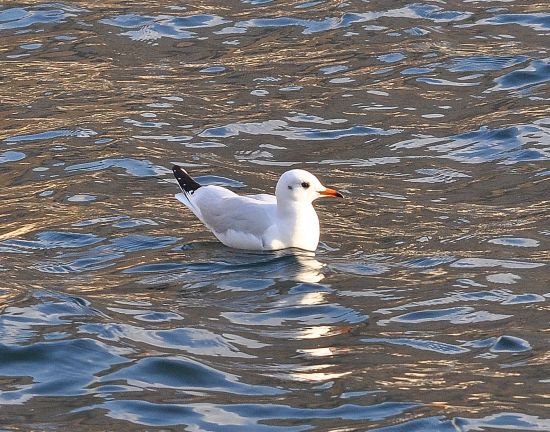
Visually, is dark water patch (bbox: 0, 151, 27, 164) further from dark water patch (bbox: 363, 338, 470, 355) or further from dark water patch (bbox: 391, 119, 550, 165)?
dark water patch (bbox: 363, 338, 470, 355)

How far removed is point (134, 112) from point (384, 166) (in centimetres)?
282

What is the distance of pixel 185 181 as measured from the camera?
10430 millimetres

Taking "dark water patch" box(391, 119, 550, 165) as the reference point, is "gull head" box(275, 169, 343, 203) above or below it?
above

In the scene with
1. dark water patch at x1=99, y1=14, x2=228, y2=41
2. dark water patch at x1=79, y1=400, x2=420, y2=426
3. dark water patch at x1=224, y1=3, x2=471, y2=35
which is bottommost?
dark water patch at x1=79, y1=400, x2=420, y2=426

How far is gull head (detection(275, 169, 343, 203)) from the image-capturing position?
9.56m

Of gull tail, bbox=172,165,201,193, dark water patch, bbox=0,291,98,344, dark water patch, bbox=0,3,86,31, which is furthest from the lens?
dark water patch, bbox=0,3,86,31

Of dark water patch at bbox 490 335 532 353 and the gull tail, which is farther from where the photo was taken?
the gull tail

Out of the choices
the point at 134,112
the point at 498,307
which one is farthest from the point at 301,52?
the point at 498,307

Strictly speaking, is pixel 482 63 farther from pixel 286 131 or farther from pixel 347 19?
pixel 286 131

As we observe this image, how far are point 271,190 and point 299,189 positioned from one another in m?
1.61

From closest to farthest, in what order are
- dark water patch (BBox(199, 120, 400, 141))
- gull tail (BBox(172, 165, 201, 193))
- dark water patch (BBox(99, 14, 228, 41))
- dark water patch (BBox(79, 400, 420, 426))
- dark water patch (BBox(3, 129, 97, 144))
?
dark water patch (BBox(79, 400, 420, 426)), gull tail (BBox(172, 165, 201, 193)), dark water patch (BBox(3, 129, 97, 144)), dark water patch (BBox(199, 120, 400, 141)), dark water patch (BBox(99, 14, 228, 41))

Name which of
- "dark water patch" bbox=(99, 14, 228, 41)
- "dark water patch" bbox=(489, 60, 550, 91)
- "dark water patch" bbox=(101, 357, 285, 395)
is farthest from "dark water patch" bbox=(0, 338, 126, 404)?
"dark water patch" bbox=(99, 14, 228, 41)

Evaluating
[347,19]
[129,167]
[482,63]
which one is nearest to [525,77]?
[482,63]

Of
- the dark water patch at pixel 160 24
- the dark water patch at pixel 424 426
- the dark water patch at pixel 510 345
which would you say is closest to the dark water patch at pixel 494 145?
the dark water patch at pixel 510 345
